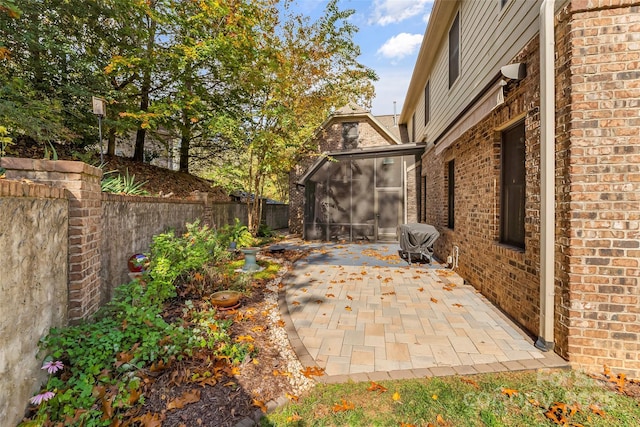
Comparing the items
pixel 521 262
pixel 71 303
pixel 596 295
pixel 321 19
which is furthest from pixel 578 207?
pixel 321 19

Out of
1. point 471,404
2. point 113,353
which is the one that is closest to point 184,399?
point 113,353

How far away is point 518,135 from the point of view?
3906 mm

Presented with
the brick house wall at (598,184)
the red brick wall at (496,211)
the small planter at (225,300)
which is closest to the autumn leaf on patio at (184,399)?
the small planter at (225,300)

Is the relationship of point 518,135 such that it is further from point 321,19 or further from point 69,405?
point 321,19

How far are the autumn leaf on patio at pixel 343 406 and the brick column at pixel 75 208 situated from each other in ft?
8.03

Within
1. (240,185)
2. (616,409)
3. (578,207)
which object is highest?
(240,185)

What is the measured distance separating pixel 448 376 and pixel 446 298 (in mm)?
2262

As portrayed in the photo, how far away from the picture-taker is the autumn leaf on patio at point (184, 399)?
6.87 feet

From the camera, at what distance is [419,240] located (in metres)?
6.99

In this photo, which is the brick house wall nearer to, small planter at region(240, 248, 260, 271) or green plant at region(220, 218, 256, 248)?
small planter at region(240, 248, 260, 271)

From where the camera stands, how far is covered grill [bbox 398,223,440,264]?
273 inches

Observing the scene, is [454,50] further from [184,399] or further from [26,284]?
[26,284]

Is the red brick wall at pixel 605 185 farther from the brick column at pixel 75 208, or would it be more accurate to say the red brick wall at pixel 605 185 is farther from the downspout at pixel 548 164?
the brick column at pixel 75 208

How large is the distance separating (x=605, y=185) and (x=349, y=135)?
513 inches
